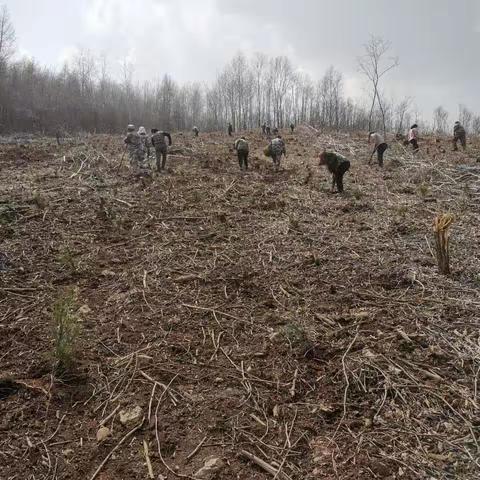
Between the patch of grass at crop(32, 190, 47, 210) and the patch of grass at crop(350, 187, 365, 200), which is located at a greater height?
the patch of grass at crop(32, 190, 47, 210)

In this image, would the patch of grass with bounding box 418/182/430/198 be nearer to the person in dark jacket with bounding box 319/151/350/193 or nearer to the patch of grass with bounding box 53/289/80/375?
the person in dark jacket with bounding box 319/151/350/193

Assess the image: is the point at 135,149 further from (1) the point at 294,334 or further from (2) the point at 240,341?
(1) the point at 294,334

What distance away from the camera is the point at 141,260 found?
6.49m

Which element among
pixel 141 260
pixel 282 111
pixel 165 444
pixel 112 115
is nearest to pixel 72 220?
pixel 141 260

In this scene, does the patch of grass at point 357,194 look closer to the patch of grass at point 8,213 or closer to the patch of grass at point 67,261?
the patch of grass at point 67,261

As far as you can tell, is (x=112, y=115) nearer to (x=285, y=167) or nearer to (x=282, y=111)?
(x=282, y=111)

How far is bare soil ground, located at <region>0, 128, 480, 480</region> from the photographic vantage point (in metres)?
3.19

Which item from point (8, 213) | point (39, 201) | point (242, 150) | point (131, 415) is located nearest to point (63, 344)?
point (131, 415)

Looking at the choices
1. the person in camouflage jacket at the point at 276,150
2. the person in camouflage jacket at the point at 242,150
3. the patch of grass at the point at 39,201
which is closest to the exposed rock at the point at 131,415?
the patch of grass at the point at 39,201

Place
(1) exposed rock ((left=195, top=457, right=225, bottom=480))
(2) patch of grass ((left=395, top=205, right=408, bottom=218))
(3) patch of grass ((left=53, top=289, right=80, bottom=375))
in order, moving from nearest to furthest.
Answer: (1) exposed rock ((left=195, top=457, right=225, bottom=480)) < (3) patch of grass ((left=53, top=289, right=80, bottom=375)) < (2) patch of grass ((left=395, top=205, right=408, bottom=218))

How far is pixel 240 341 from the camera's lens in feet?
14.9

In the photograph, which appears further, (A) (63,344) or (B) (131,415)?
(A) (63,344)

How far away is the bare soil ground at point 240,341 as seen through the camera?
3.19 meters

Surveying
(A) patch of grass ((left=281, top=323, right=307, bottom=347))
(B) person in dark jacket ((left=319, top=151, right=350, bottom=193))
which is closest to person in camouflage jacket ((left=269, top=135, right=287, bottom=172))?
(B) person in dark jacket ((left=319, top=151, right=350, bottom=193))
